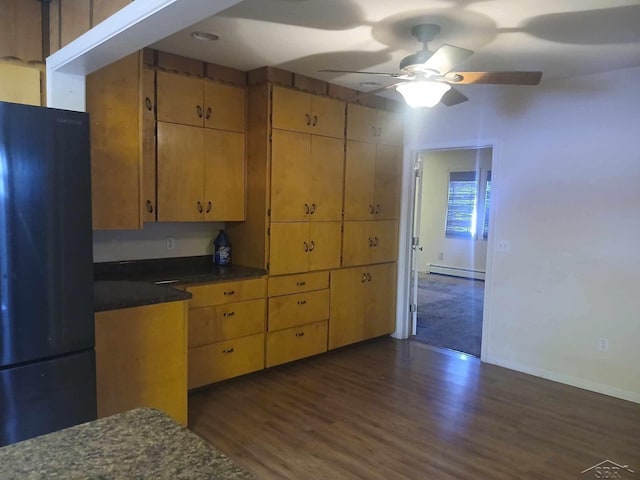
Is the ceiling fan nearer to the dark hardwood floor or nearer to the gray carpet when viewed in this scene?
the dark hardwood floor

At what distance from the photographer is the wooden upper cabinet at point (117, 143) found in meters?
2.64

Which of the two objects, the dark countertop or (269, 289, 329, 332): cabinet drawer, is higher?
the dark countertop

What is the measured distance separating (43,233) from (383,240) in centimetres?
344

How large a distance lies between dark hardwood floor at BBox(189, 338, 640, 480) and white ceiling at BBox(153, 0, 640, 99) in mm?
2458

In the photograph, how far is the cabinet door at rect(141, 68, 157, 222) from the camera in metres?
3.26

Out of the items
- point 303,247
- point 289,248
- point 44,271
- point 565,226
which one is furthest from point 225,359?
point 565,226

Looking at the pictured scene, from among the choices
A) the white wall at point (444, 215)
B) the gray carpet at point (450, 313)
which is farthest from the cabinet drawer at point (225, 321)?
the white wall at point (444, 215)

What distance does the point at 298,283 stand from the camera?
4070 mm

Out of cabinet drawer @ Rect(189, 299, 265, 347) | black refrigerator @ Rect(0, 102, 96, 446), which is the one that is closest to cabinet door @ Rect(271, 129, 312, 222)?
cabinet drawer @ Rect(189, 299, 265, 347)

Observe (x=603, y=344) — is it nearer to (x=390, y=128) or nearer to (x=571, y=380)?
(x=571, y=380)

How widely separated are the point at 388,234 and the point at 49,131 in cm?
353

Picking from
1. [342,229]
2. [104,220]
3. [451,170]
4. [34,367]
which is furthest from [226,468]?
[451,170]

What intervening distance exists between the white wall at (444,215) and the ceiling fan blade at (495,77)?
5.84 metres

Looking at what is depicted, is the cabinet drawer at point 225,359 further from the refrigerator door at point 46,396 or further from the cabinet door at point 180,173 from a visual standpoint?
the refrigerator door at point 46,396
